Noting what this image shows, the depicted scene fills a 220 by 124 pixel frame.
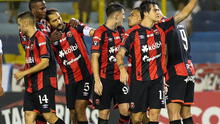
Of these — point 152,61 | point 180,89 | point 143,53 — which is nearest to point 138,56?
point 143,53

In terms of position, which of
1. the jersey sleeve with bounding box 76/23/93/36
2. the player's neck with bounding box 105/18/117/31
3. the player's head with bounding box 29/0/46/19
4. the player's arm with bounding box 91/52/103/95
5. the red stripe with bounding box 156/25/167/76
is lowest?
the player's arm with bounding box 91/52/103/95

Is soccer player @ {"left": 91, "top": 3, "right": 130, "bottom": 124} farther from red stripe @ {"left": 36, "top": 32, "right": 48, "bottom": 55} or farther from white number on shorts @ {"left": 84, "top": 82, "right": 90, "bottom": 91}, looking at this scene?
red stripe @ {"left": 36, "top": 32, "right": 48, "bottom": 55}

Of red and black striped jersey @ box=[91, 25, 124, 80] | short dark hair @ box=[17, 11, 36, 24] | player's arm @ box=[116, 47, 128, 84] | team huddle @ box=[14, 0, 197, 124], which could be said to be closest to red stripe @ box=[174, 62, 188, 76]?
team huddle @ box=[14, 0, 197, 124]

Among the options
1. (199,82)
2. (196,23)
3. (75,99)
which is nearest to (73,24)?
(75,99)

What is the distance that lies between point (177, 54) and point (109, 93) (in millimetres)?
1167

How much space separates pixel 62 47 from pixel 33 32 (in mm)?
868

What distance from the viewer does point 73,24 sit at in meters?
10.5

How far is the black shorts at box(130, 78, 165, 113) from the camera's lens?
31.0 feet

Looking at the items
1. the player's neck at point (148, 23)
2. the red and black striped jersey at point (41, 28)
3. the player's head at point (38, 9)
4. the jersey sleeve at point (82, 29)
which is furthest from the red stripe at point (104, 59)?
the player's neck at point (148, 23)

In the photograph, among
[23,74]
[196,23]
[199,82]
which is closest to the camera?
[23,74]

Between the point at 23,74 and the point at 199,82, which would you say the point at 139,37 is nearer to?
the point at 23,74

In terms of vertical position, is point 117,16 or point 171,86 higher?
point 117,16

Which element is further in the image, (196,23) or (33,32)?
(196,23)

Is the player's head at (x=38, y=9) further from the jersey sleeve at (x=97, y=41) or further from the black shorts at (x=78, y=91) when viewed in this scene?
the black shorts at (x=78, y=91)
